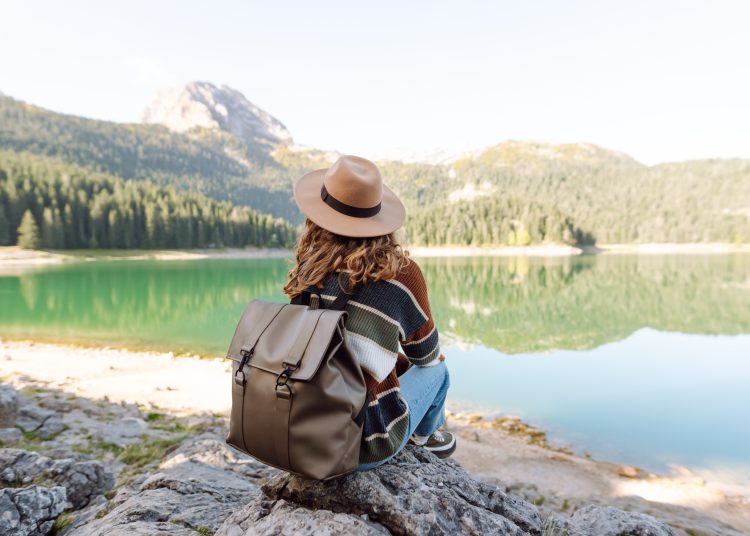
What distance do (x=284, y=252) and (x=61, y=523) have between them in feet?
265

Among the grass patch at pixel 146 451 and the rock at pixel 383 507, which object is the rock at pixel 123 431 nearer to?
the grass patch at pixel 146 451

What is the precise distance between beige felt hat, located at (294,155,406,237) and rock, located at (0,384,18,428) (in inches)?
243

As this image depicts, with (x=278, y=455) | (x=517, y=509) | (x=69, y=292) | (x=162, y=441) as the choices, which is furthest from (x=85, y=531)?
(x=69, y=292)

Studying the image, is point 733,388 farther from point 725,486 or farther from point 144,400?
point 144,400

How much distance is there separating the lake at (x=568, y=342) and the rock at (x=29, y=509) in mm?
2253

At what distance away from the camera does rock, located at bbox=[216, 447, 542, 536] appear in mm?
2037

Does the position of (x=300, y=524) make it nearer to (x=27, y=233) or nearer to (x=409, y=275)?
(x=409, y=275)

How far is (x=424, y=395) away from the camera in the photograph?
2576mm

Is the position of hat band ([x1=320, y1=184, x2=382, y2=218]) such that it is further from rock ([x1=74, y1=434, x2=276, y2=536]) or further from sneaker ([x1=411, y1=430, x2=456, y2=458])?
rock ([x1=74, y1=434, x2=276, y2=536])

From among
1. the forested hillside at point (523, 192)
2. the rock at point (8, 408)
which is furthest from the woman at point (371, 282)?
the forested hillside at point (523, 192)

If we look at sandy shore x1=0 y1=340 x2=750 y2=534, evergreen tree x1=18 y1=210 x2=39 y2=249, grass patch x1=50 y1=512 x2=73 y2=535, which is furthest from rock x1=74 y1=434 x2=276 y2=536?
evergreen tree x1=18 y1=210 x2=39 y2=249

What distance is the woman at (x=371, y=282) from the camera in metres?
2.04

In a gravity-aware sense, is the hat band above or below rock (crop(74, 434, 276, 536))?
above

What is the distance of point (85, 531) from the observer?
256 centimetres
